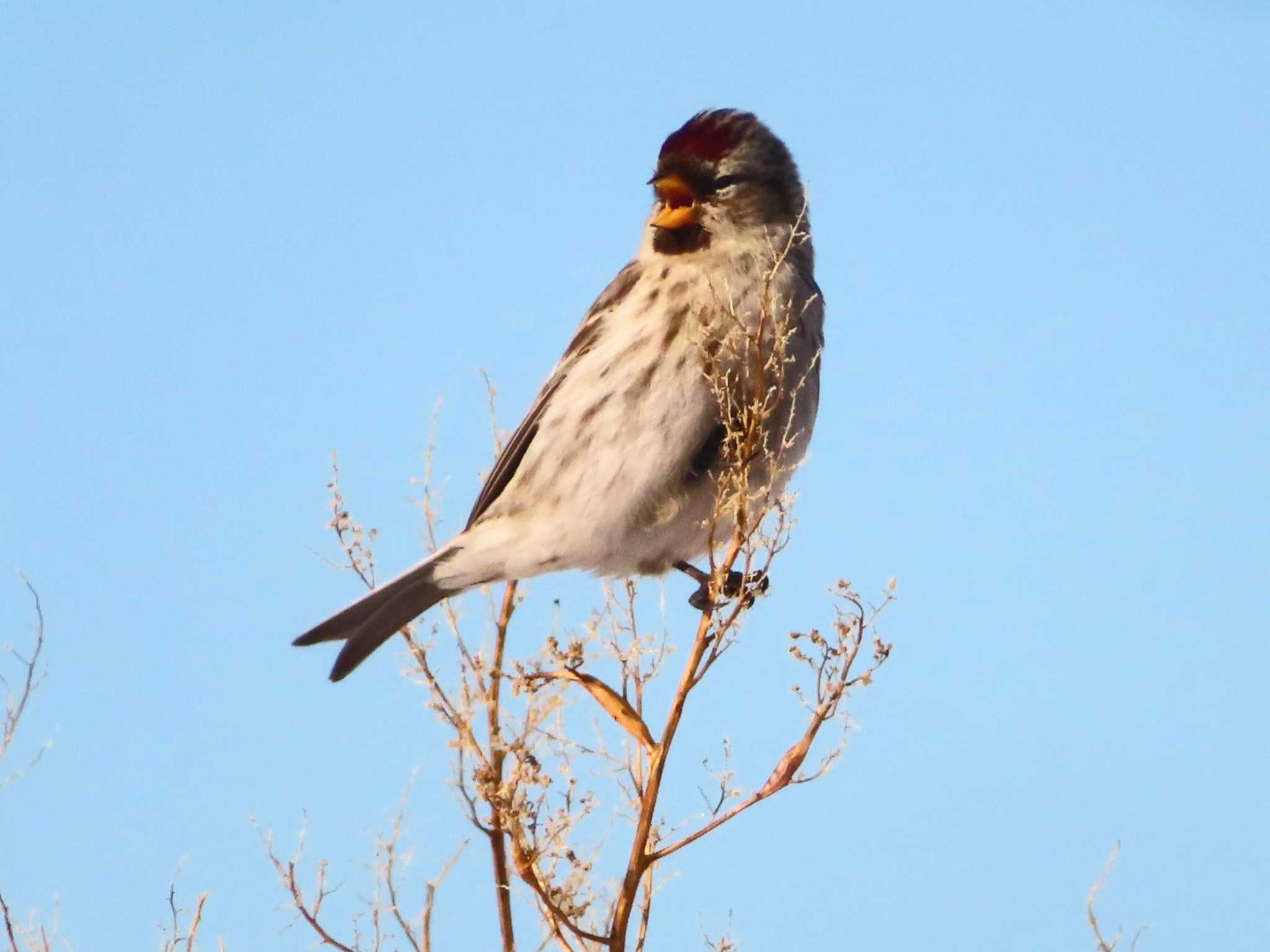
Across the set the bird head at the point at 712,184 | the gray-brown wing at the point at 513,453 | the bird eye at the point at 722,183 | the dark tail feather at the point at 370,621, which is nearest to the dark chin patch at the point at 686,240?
the bird head at the point at 712,184

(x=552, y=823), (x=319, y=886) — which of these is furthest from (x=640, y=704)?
(x=319, y=886)

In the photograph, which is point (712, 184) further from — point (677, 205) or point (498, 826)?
point (498, 826)

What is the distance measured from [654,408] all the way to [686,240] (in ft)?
1.58

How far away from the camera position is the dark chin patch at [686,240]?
3746 mm

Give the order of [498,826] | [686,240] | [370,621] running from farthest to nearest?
[370,621]
[686,240]
[498,826]

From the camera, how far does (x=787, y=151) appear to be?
A: 402 cm

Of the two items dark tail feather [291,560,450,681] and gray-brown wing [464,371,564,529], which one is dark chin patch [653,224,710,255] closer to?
gray-brown wing [464,371,564,529]

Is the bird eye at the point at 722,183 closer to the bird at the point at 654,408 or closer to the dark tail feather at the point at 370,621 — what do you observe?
the bird at the point at 654,408

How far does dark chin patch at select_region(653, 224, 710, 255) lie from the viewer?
12.3 feet

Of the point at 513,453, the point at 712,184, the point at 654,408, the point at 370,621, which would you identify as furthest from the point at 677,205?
the point at 370,621

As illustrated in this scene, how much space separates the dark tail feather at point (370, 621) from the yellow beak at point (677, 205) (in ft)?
3.36

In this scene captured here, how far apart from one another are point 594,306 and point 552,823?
1.65 m

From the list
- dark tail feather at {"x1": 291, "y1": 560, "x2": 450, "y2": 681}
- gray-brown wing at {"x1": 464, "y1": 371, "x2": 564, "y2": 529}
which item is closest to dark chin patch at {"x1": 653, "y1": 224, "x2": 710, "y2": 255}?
gray-brown wing at {"x1": 464, "y1": 371, "x2": 564, "y2": 529}

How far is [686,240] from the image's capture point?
3758mm
